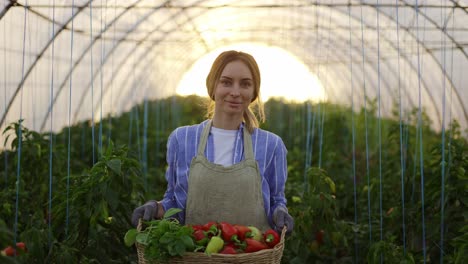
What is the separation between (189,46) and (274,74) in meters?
3.12

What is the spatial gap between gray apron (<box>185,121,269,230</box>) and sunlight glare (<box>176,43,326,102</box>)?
10699 mm

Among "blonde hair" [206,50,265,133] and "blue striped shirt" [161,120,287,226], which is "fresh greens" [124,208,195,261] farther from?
"blonde hair" [206,50,265,133]

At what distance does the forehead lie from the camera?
9.84 ft

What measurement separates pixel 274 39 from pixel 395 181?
1154cm

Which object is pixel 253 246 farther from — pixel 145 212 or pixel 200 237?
pixel 145 212

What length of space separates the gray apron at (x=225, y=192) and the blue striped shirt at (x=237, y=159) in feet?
0.21

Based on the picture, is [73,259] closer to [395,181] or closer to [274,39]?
[395,181]

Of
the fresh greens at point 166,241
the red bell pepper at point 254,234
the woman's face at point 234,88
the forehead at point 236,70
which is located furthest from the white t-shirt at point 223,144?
the fresh greens at point 166,241

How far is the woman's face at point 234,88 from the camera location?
3.00m

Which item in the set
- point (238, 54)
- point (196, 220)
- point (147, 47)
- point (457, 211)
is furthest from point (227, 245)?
point (147, 47)

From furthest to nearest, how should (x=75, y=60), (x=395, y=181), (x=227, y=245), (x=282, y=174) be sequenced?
(x=75, y=60), (x=395, y=181), (x=282, y=174), (x=227, y=245)

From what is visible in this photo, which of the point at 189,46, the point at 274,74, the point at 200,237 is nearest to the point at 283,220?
the point at 200,237

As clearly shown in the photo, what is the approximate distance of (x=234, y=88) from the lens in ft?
9.83

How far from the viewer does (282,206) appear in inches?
121
